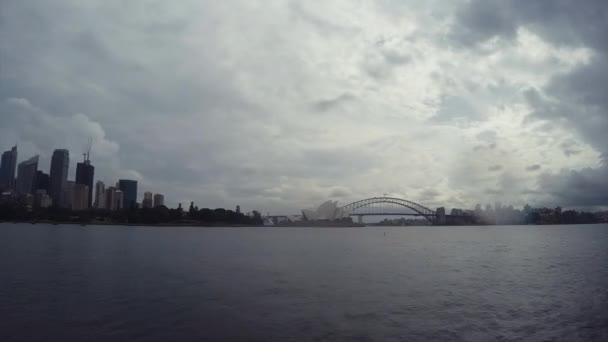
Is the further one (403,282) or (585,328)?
(403,282)

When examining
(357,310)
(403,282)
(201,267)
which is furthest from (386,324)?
(201,267)

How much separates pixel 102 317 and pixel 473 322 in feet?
58.5

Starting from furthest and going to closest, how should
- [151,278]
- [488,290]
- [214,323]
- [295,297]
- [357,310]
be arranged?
[151,278] → [488,290] → [295,297] → [357,310] → [214,323]

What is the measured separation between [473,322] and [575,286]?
50.9ft

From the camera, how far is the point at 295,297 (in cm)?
2377

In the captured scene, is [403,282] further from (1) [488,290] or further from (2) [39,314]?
(2) [39,314]

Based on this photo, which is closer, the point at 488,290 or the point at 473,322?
the point at 473,322

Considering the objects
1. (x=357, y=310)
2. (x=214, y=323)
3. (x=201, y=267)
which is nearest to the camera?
(x=214, y=323)

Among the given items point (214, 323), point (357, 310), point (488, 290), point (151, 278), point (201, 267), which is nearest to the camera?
point (214, 323)

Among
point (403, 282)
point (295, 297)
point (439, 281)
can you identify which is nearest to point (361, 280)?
point (403, 282)

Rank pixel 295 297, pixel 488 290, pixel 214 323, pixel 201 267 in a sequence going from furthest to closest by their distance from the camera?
pixel 201 267 < pixel 488 290 < pixel 295 297 < pixel 214 323

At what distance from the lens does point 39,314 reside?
1872 cm

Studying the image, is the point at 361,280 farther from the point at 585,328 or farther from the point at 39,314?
the point at 39,314

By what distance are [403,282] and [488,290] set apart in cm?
601
